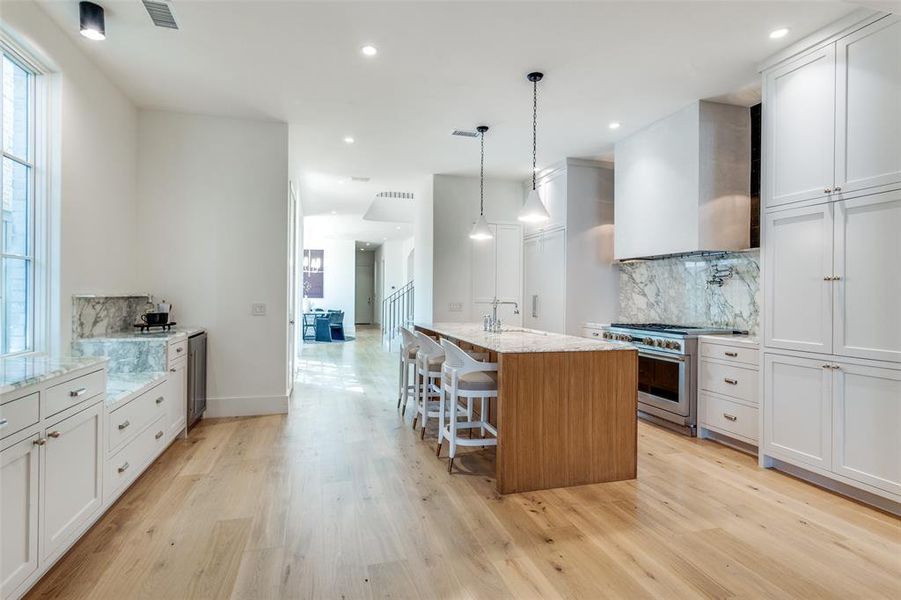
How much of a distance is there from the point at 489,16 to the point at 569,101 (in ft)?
4.72

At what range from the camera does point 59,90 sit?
2977mm

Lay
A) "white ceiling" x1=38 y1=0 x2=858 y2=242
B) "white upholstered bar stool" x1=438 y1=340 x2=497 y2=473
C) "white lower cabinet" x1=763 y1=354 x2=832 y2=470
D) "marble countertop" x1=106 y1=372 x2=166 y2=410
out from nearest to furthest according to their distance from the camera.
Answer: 1. "marble countertop" x1=106 y1=372 x2=166 y2=410
2. "white ceiling" x1=38 y1=0 x2=858 y2=242
3. "white lower cabinet" x1=763 y1=354 x2=832 y2=470
4. "white upholstered bar stool" x1=438 y1=340 x2=497 y2=473

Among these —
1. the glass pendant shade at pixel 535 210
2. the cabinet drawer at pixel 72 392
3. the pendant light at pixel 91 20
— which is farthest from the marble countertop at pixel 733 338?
the pendant light at pixel 91 20

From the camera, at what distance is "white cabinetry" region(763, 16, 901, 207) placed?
99.3 inches

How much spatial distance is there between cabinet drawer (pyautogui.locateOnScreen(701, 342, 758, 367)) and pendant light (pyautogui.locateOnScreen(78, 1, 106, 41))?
474 centimetres

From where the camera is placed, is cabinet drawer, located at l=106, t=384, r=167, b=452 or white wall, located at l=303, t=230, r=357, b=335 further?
white wall, located at l=303, t=230, r=357, b=335

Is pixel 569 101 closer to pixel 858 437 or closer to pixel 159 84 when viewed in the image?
pixel 858 437

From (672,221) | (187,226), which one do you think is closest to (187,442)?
(187,226)

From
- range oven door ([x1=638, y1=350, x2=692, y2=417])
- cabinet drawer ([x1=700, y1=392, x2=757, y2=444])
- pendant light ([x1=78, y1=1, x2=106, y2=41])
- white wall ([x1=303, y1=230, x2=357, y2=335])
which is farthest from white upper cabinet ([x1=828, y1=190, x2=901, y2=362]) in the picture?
white wall ([x1=303, y1=230, x2=357, y2=335])

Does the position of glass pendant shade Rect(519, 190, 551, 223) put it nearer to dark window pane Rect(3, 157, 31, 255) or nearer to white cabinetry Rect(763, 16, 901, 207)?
white cabinetry Rect(763, 16, 901, 207)

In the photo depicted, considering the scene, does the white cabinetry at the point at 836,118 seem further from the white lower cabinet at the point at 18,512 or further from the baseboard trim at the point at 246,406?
the baseboard trim at the point at 246,406

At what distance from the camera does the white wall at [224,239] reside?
14.0 ft

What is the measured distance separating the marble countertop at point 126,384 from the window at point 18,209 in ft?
1.73

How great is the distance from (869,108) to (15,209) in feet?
16.7
